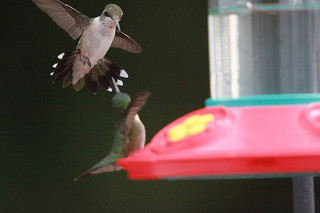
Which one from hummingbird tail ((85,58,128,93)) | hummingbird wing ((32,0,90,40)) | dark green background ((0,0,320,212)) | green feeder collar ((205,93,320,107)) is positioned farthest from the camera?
dark green background ((0,0,320,212))

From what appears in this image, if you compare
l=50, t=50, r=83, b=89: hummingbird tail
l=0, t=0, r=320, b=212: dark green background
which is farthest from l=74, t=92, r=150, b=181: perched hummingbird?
l=0, t=0, r=320, b=212: dark green background

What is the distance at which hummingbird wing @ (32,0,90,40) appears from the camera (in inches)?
145

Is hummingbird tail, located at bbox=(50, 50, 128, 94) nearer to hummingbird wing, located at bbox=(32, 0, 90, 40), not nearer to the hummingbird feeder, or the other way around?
hummingbird wing, located at bbox=(32, 0, 90, 40)

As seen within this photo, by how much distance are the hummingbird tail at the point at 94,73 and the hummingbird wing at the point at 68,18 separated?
193 millimetres

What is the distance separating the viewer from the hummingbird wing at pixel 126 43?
3.54m

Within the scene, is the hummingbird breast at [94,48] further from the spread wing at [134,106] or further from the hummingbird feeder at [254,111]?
the spread wing at [134,106]

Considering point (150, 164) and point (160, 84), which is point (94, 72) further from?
point (160, 84)

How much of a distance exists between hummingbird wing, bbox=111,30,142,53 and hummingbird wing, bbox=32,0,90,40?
7.9 inches

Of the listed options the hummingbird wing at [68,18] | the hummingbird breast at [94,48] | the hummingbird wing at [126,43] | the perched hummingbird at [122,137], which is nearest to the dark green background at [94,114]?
the hummingbird wing at [68,18]

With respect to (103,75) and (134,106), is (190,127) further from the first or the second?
(103,75)

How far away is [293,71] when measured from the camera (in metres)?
2.65

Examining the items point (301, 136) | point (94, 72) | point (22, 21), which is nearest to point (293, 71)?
point (301, 136)

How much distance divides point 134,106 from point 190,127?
17cm

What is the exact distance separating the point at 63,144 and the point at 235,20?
358cm
